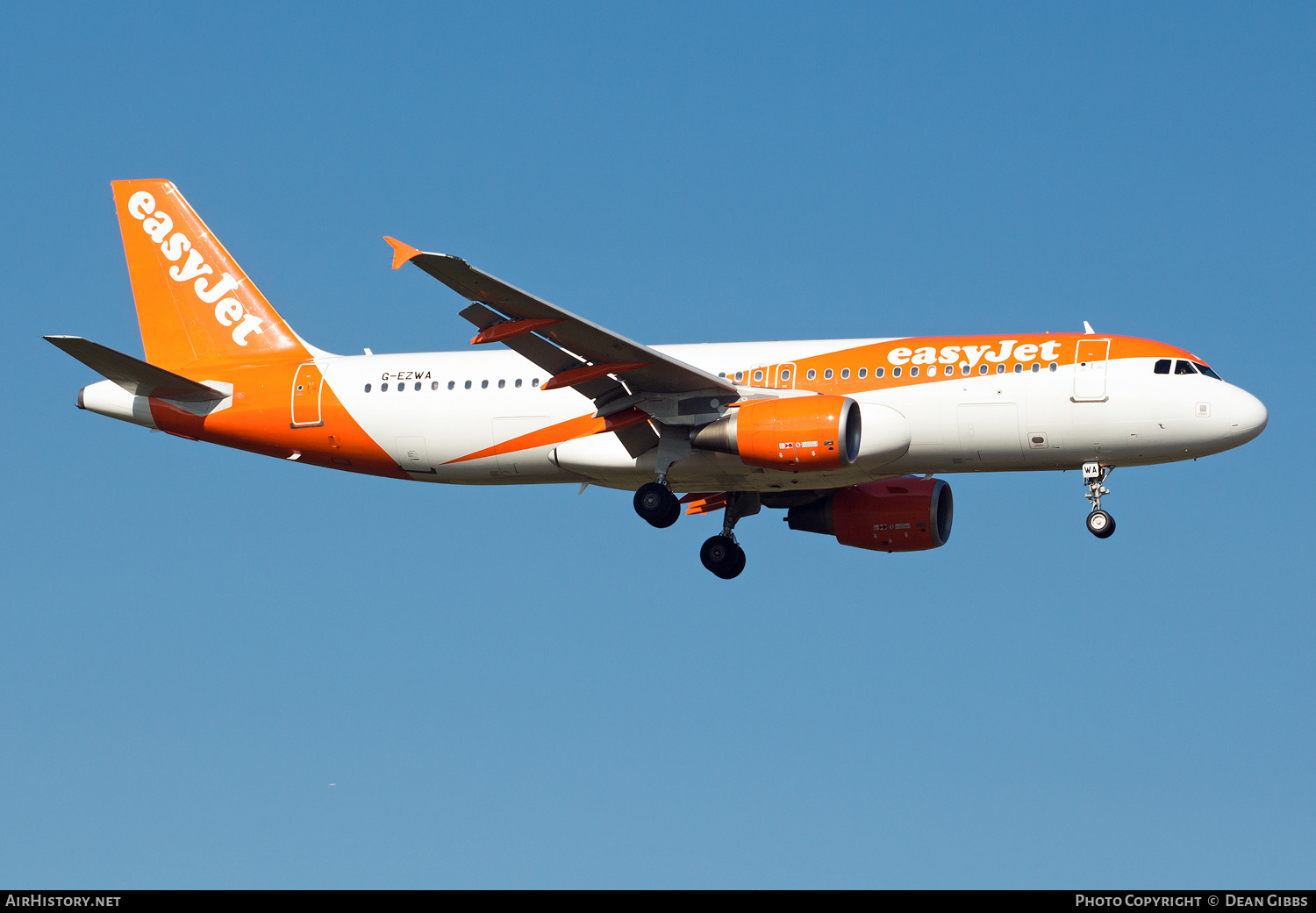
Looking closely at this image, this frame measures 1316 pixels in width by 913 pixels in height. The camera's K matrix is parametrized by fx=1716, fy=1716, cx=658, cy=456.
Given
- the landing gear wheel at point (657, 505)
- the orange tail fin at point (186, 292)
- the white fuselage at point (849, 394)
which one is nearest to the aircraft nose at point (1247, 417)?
the white fuselage at point (849, 394)

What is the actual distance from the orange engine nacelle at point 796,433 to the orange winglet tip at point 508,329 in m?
4.35

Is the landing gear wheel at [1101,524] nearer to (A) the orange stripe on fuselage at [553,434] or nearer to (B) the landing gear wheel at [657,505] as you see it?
(B) the landing gear wheel at [657,505]

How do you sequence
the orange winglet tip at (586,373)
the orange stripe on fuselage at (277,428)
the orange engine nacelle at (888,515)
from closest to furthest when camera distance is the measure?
the orange winglet tip at (586,373) < the orange stripe on fuselage at (277,428) < the orange engine nacelle at (888,515)

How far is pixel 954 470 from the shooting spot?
3494cm

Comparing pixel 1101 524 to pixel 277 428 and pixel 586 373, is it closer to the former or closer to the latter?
pixel 586 373

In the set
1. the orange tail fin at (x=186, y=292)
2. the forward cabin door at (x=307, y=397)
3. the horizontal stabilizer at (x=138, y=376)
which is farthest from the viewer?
the orange tail fin at (x=186, y=292)

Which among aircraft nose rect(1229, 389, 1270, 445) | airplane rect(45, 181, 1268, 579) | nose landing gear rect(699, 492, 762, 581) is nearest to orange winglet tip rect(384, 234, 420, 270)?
airplane rect(45, 181, 1268, 579)

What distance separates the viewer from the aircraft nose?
3369cm

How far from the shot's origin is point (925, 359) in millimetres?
34875

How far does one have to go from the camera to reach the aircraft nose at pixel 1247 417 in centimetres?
3369

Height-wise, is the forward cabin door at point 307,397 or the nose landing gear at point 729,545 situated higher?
the forward cabin door at point 307,397

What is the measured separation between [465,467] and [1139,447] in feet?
46.3

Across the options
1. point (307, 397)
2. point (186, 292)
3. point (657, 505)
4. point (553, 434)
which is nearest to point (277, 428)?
point (307, 397)
